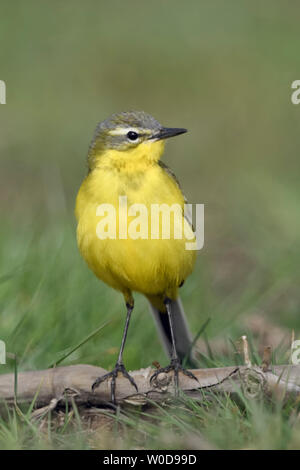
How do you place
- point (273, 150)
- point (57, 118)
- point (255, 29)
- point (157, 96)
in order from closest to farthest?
point (273, 150)
point (57, 118)
point (157, 96)
point (255, 29)

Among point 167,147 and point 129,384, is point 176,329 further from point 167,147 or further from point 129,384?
point 167,147

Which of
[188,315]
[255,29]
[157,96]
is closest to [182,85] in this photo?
[157,96]

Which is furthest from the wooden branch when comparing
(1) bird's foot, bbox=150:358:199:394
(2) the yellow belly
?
(2) the yellow belly

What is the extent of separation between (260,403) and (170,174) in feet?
5.66

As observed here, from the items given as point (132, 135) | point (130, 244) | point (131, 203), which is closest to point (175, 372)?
point (130, 244)

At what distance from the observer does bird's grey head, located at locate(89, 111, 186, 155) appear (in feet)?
16.7

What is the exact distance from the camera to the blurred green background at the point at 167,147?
6.18 meters

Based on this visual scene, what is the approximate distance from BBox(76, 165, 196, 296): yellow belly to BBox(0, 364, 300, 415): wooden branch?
61cm

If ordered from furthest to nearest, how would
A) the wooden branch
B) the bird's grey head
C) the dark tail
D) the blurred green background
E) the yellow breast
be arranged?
the blurred green background → the dark tail → the bird's grey head → the yellow breast → the wooden branch

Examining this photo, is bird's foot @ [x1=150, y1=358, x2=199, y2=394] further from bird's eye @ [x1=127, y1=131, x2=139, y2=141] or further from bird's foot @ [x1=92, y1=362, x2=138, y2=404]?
bird's eye @ [x1=127, y1=131, x2=139, y2=141]

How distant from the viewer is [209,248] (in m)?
9.16

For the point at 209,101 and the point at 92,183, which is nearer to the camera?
the point at 92,183
